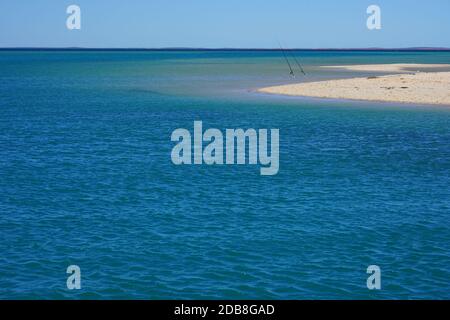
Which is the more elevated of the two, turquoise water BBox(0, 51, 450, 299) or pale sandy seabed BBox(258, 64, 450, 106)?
pale sandy seabed BBox(258, 64, 450, 106)

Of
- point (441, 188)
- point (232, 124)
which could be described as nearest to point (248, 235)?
Answer: point (441, 188)

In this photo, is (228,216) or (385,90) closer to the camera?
(228,216)

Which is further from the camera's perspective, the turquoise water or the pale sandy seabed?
the pale sandy seabed

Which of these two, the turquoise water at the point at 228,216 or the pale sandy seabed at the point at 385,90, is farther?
the pale sandy seabed at the point at 385,90

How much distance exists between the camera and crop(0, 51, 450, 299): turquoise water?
837 inches

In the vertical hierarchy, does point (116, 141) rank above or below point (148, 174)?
above

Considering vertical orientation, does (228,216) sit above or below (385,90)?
below

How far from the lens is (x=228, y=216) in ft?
92.9

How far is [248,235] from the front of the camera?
25719 mm

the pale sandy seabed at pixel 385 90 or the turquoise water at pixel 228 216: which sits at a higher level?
the pale sandy seabed at pixel 385 90

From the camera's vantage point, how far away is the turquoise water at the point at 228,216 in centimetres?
Result: 2125

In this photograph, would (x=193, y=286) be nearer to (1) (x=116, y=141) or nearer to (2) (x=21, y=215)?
(2) (x=21, y=215)

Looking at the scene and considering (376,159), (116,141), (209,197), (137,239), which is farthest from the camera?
(116,141)
